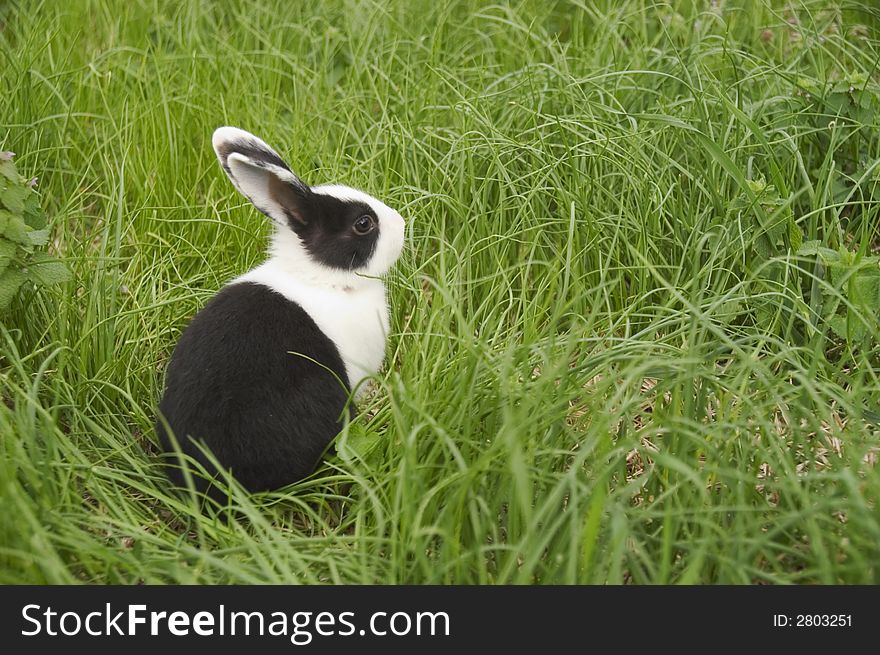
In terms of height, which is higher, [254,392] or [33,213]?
[33,213]

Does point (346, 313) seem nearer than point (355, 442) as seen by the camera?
No

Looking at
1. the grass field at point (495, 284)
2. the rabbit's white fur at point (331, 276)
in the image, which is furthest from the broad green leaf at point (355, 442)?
the rabbit's white fur at point (331, 276)

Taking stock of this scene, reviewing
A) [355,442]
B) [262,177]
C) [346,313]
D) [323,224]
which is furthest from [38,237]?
[355,442]

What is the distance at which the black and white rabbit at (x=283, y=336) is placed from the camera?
2635 millimetres

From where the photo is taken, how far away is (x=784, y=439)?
2.55 meters

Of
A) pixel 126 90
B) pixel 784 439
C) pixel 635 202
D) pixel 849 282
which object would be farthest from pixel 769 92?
pixel 126 90

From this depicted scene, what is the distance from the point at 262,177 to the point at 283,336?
51 centimetres

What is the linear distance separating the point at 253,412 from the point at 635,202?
1623 millimetres

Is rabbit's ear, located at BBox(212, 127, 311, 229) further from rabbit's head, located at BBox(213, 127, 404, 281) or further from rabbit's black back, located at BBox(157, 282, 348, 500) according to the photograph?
rabbit's black back, located at BBox(157, 282, 348, 500)

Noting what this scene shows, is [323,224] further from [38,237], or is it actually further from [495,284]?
[38,237]

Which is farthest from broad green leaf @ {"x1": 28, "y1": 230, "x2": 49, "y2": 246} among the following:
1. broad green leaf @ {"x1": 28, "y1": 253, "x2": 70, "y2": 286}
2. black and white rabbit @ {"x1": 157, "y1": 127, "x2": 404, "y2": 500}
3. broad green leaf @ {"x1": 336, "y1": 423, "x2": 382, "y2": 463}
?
broad green leaf @ {"x1": 336, "y1": 423, "x2": 382, "y2": 463}

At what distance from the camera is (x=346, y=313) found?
2.98m

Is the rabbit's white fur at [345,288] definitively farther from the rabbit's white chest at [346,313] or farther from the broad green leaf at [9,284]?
the broad green leaf at [9,284]

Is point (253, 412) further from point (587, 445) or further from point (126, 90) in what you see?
point (126, 90)
